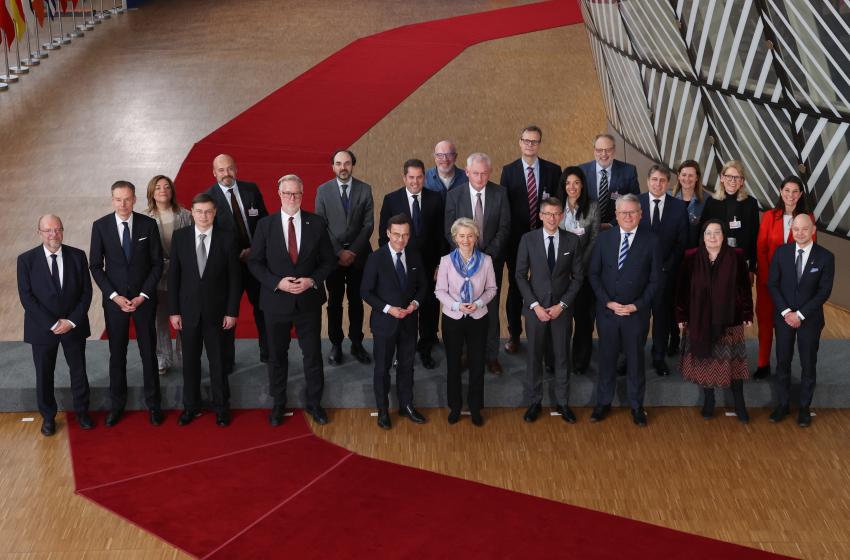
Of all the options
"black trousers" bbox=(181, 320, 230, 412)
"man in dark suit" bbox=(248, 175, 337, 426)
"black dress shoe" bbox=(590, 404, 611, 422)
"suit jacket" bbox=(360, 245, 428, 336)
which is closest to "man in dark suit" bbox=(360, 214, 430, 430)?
"suit jacket" bbox=(360, 245, 428, 336)

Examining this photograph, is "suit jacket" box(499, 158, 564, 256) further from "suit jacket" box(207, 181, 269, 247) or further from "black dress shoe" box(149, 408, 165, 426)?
"black dress shoe" box(149, 408, 165, 426)

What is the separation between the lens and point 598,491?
305 inches

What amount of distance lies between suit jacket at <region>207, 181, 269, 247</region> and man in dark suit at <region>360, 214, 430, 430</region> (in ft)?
3.66

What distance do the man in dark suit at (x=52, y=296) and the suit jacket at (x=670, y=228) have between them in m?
4.33

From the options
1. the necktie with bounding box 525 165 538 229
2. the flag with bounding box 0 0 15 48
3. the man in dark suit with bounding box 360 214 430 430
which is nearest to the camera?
the man in dark suit with bounding box 360 214 430 430

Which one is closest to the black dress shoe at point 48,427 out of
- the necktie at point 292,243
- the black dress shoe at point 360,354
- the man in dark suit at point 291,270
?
the man in dark suit at point 291,270

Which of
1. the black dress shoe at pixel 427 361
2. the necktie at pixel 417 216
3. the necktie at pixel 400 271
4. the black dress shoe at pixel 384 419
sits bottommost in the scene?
the black dress shoe at pixel 384 419

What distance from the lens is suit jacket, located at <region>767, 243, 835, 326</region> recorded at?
27.0 ft

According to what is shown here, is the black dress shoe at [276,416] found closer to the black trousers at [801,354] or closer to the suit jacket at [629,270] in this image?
the suit jacket at [629,270]

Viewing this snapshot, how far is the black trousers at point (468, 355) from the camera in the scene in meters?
8.43

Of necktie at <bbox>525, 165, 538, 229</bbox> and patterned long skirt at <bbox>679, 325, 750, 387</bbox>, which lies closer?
patterned long skirt at <bbox>679, 325, 750, 387</bbox>

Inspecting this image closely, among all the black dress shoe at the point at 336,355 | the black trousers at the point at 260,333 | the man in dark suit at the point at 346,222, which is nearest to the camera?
the black trousers at the point at 260,333

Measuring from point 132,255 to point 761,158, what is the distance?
6606mm

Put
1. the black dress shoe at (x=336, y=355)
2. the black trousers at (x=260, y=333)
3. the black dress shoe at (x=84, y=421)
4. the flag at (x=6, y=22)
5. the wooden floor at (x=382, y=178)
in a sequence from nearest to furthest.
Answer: the wooden floor at (x=382, y=178), the black dress shoe at (x=84, y=421), the black trousers at (x=260, y=333), the black dress shoe at (x=336, y=355), the flag at (x=6, y=22)
